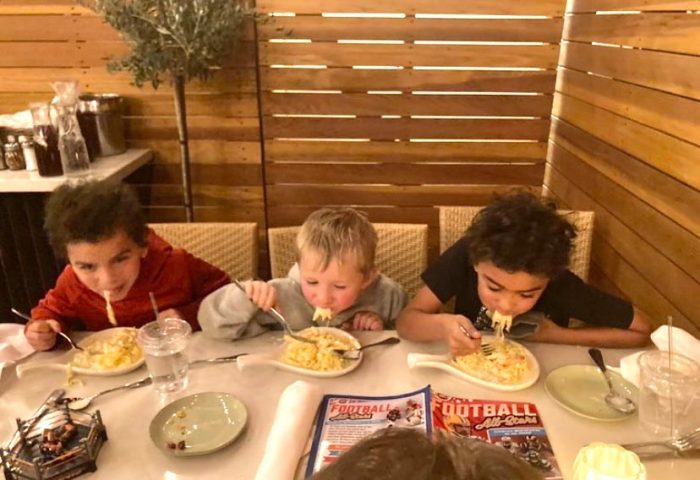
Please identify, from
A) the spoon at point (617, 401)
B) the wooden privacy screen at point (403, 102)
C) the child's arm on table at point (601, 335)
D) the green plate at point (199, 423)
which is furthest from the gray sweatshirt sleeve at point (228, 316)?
the wooden privacy screen at point (403, 102)

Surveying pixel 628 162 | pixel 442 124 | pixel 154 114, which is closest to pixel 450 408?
pixel 628 162

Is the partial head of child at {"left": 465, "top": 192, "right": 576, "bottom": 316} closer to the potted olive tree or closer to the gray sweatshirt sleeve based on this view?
the gray sweatshirt sleeve

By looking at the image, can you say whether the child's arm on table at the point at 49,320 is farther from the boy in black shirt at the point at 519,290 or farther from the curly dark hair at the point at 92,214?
the boy in black shirt at the point at 519,290

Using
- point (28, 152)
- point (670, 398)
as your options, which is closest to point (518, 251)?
point (670, 398)

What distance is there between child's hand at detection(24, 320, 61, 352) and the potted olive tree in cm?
163

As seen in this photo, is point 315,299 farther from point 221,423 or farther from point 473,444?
point 473,444

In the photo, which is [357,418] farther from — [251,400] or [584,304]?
[584,304]

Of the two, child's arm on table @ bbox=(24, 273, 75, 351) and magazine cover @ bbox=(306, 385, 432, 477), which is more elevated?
child's arm on table @ bbox=(24, 273, 75, 351)

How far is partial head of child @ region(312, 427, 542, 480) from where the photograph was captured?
478 mm

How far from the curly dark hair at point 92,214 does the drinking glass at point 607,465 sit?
1.27 meters

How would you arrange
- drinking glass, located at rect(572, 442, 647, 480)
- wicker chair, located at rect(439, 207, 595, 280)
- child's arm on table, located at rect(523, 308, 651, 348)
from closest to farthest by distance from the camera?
drinking glass, located at rect(572, 442, 647, 480), child's arm on table, located at rect(523, 308, 651, 348), wicker chair, located at rect(439, 207, 595, 280)

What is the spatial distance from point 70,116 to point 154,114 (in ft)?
2.07

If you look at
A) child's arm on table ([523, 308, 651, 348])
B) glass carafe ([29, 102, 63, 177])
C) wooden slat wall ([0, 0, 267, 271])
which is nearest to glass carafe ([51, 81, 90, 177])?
glass carafe ([29, 102, 63, 177])

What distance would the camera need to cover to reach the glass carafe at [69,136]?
8.52ft
